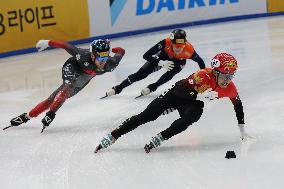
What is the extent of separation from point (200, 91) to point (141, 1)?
11.3 metres

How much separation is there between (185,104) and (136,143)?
2.31 ft

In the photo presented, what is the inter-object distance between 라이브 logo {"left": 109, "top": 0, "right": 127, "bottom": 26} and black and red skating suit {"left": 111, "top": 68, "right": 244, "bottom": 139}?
10.5 m

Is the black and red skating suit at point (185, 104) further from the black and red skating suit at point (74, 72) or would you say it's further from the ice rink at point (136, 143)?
the black and red skating suit at point (74, 72)

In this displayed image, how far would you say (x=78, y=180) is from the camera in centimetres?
512

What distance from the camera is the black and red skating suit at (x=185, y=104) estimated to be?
18.9 feet

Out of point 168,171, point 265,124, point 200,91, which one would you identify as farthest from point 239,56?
point 168,171

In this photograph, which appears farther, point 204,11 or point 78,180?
point 204,11

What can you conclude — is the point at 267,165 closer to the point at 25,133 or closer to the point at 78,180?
the point at 78,180

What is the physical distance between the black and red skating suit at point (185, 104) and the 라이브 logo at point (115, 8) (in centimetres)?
1047

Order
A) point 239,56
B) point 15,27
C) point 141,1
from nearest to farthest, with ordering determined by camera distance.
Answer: point 239,56 → point 15,27 → point 141,1

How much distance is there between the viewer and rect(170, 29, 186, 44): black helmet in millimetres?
8086

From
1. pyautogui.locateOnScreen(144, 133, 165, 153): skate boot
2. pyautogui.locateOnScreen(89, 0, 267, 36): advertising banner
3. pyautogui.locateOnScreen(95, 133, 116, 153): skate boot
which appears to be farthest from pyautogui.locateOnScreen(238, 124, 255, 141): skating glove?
pyautogui.locateOnScreen(89, 0, 267, 36): advertising banner

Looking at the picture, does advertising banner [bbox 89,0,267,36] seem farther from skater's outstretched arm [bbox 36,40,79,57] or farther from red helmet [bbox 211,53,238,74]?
red helmet [bbox 211,53,238,74]

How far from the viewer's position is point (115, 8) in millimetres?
16297
